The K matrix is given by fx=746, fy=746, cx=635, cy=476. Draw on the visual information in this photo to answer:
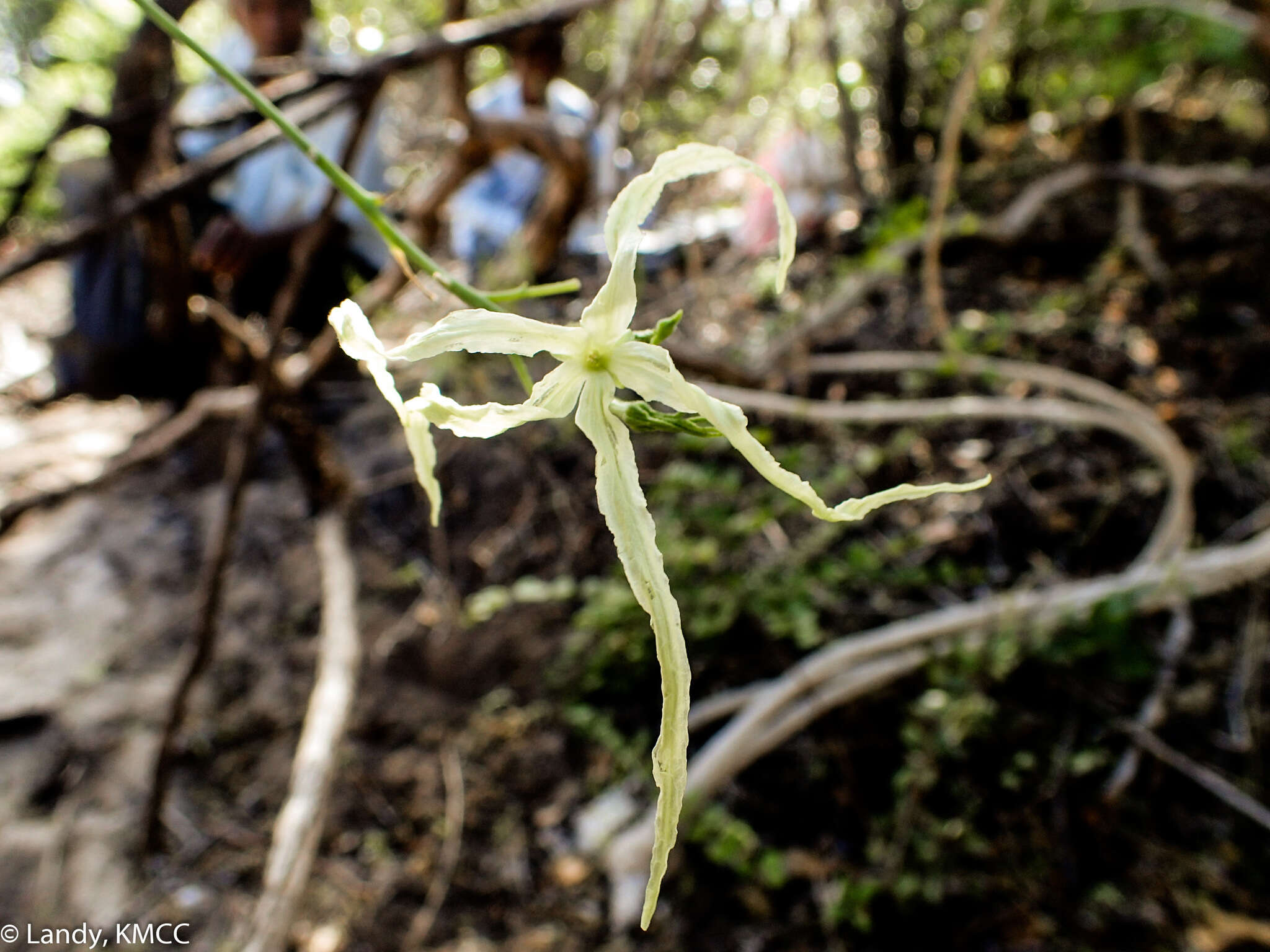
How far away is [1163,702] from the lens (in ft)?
4.13

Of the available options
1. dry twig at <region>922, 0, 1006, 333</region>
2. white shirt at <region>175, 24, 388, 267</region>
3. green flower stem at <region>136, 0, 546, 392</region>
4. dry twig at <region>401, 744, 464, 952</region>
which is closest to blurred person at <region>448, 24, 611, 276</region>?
white shirt at <region>175, 24, 388, 267</region>

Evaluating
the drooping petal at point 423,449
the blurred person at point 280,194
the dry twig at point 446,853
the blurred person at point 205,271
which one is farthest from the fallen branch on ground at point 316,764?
the blurred person at point 280,194

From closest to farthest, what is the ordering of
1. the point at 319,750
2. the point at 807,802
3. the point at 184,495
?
the point at 319,750, the point at 807,802, the point at 184,495

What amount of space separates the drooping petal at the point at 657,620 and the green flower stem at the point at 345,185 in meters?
0.08

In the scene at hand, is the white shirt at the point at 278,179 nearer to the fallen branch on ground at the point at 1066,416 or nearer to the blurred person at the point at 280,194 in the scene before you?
the blurred person at the point at 280,194

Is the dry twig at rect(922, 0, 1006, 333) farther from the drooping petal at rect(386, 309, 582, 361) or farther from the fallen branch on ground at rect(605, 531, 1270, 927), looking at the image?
the drooping petal at rect(386, 309, 582, 361)

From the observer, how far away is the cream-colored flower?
0.31 meters

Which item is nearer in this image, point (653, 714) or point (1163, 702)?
point (1163, 702)

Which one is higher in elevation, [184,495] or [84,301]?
[84,301]

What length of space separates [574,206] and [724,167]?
131 centimetres

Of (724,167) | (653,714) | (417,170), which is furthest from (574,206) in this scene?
(724,167)

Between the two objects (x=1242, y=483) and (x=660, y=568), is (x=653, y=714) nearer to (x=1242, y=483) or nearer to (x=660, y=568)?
(x=660, y=568)

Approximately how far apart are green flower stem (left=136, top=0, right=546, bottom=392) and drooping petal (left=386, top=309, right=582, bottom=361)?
3 centimetres

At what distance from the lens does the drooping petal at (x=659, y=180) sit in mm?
362
